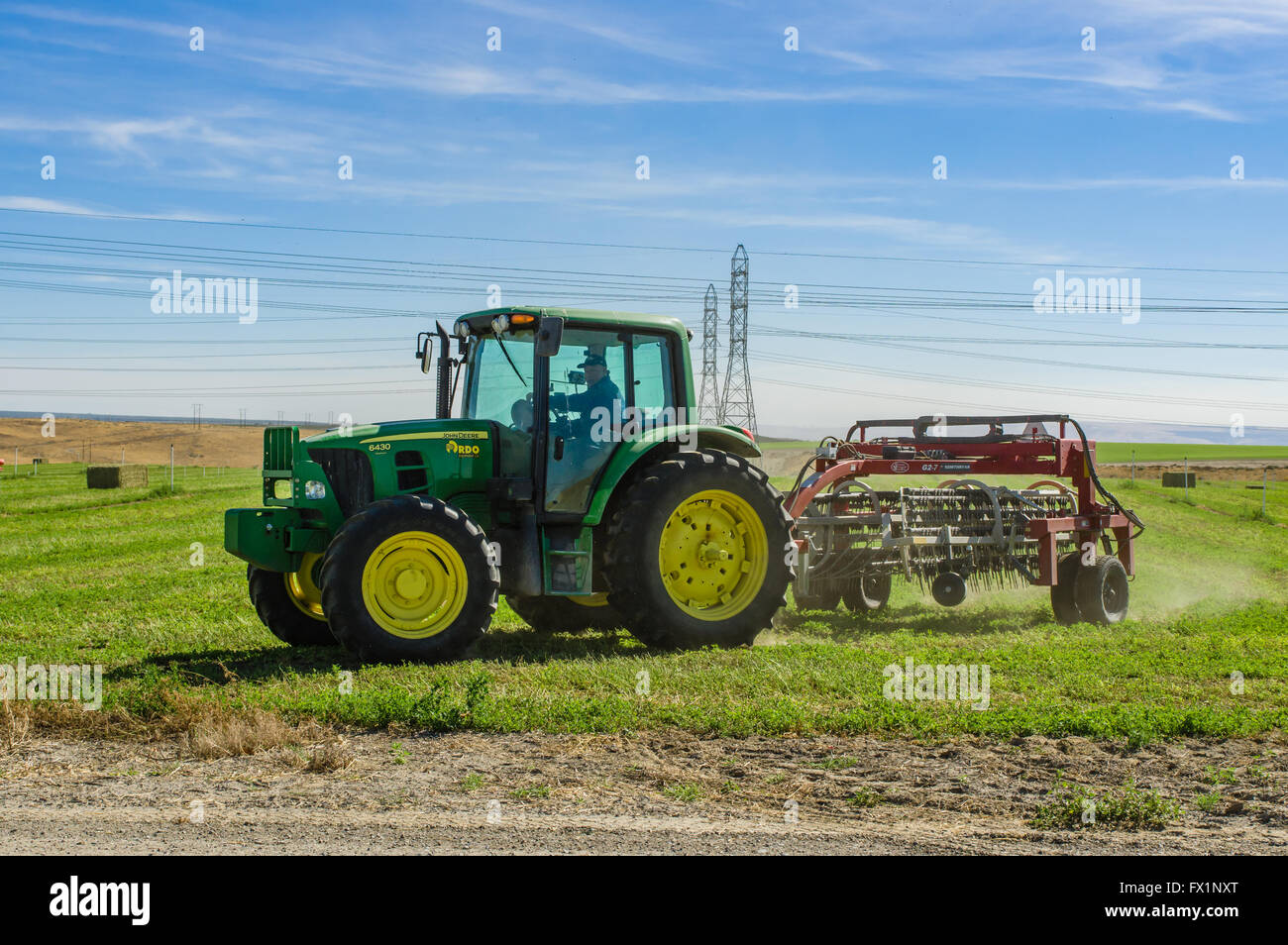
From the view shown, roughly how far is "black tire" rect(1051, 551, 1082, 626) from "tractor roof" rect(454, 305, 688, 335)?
557 cm

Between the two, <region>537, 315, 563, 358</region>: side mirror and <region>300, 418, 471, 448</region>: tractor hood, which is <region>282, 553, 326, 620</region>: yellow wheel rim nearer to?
<region>300, 418, 471, 448</region>: tractor hood

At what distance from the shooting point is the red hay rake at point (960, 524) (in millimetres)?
12156

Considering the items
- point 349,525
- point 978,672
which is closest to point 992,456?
point 978,672

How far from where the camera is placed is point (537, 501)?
949 centimetres

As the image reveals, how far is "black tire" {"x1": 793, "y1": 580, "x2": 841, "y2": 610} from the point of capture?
12.4m

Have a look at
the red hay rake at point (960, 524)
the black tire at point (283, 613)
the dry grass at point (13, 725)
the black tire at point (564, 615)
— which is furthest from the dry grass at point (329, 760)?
the red hay rake at point (960, 524)

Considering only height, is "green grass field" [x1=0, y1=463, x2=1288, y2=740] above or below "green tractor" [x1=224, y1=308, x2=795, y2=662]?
below

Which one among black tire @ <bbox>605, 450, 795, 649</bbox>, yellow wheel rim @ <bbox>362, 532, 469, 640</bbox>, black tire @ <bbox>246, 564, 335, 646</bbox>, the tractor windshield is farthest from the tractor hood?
black tire @ <bbox>605, 450, 795, 649</bbox>

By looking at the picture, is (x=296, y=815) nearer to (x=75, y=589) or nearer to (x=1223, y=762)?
(x=1223, y=762)

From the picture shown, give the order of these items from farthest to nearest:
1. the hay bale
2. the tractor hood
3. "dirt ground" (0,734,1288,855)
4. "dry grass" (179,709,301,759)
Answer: the hay bale < the tractor hood < "dry grass" (179,709,301,759) < "dirt ground" (0,734,1288,855)

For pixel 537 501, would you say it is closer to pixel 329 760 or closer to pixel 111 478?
pixel 329 760

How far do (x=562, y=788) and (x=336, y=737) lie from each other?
Result: 1645 millimetres

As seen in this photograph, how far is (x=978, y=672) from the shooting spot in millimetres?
8656

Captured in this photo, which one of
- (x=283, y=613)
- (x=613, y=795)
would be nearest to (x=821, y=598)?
(x=283, y=613)
